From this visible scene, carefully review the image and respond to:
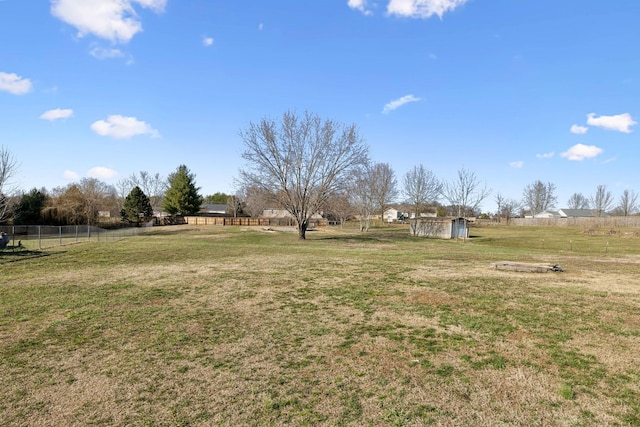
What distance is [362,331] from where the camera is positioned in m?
5.99

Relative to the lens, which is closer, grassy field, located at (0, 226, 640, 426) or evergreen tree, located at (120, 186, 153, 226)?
grassy field, located at (0, 226, 640, 426)

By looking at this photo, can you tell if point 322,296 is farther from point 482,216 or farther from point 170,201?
point 482,216

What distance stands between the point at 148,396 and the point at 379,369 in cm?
273

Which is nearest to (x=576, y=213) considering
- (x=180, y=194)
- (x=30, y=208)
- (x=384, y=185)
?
(x=384, y=185)

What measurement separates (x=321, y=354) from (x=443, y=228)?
114 feet

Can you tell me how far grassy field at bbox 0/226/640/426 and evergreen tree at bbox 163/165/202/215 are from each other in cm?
6452

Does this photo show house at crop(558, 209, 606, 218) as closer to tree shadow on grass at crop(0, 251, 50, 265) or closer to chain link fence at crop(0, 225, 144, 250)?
chain link fence at crop(0, 225, 144, 250)

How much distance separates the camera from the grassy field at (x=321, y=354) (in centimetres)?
358

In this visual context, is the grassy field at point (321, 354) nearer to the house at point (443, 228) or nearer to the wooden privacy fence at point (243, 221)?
the house at point (443, 228)

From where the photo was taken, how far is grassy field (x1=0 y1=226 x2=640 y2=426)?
358 cm

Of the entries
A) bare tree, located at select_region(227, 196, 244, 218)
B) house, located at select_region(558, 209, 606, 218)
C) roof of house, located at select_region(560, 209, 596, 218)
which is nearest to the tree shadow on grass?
bare tree, located at select_region(227, 196, 244, 218)

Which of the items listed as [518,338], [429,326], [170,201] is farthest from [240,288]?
[170,201]

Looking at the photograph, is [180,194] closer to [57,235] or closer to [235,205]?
[235,205]

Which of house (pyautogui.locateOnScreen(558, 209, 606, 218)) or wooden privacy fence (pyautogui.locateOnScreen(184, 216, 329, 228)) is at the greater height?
house (pyautogui.locateOnScreen(558, 209, 606, 218))
